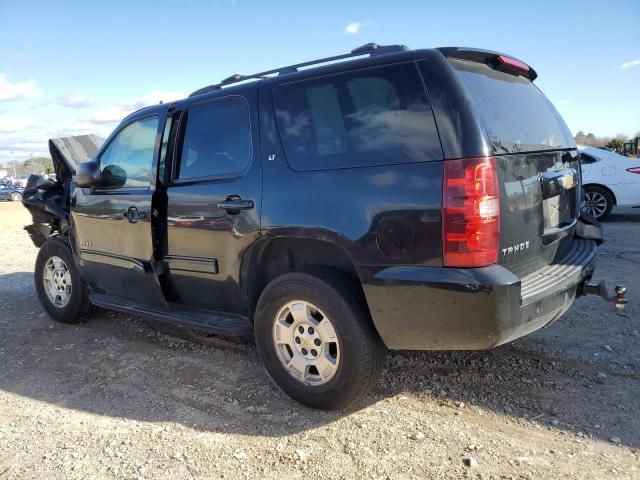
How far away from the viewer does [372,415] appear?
10.3 ft

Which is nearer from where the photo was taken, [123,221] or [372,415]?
[372,415]

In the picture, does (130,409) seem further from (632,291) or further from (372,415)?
(632,291)

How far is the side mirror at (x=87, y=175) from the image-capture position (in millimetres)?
4418

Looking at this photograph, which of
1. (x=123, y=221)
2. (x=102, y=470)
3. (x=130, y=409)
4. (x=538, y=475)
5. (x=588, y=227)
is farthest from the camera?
(x=123, y=221)

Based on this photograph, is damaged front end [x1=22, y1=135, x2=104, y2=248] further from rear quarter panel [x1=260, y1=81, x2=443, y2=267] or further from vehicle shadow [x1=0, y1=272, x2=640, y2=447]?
rear quarter panel [x1=260, y1=81, x2=443, y2=267]

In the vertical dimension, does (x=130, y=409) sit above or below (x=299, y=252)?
below

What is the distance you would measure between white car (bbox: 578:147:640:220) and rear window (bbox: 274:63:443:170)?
8705mm

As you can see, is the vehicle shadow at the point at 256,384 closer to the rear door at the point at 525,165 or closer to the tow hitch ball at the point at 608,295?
the tow hitch ball at the point at 608,295

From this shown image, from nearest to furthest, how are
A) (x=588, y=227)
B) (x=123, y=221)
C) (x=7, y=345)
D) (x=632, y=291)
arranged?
(x=588, y=227)
(x=123, y=221)
(x=7, y=345)
(x=632, y=291)

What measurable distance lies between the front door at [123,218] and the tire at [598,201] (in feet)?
30.4

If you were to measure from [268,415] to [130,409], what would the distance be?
36.3 inches

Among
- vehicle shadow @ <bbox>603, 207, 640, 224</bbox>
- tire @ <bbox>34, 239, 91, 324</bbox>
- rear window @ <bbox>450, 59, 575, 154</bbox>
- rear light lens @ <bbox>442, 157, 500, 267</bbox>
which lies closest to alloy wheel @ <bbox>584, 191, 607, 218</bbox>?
vehicle shadow @ <bbox>603, 207, 640, 224</bbox>

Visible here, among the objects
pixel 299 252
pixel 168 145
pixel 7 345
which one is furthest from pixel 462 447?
pixel 7 345

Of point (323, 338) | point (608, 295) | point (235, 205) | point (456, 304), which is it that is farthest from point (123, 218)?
point (608, 295)
